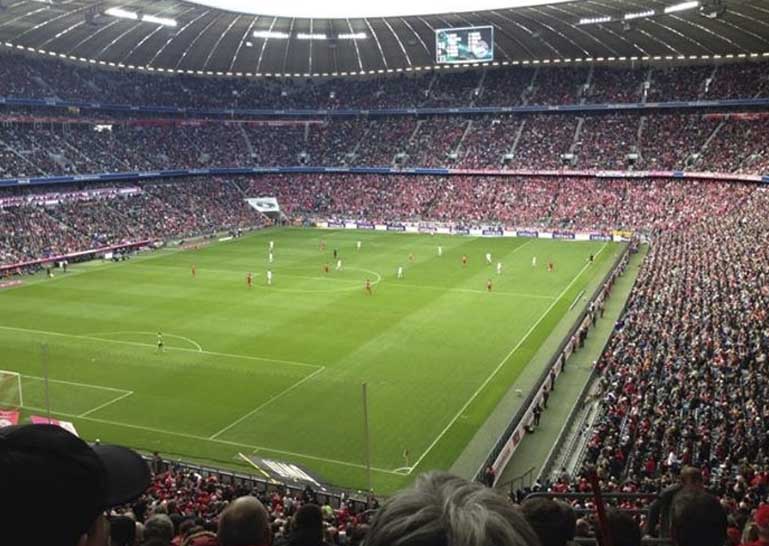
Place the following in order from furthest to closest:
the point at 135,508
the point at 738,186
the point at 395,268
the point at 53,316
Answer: the point at 738,186, the point at 395,268, the point at 53,316, the point at 135,508

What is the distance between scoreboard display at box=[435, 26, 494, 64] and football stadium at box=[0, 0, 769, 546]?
0.29m

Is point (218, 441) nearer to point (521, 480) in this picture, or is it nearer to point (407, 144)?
point (521, 480)

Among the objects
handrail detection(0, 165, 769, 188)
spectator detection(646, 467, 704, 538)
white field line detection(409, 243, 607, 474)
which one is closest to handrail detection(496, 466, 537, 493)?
white field line detection(409, 243, 607, 474)

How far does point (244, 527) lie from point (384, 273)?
163 feet

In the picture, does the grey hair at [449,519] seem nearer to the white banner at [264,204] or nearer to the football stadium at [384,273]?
the football stadium at [384,273]

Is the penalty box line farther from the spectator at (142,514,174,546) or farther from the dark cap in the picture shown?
the dark cap

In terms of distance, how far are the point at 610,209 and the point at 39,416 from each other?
5940 centimetres

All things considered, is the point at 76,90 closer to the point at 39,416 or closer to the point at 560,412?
the point at 39,416

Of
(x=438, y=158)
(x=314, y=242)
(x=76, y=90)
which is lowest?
(x=314, y=242)

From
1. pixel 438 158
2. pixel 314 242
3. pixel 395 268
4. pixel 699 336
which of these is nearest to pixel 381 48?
pixel 438 158

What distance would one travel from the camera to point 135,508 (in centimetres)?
1138

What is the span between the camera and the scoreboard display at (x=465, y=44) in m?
73.9

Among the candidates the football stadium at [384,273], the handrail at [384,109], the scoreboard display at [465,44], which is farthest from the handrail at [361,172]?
the scoreboard display at [465,44]

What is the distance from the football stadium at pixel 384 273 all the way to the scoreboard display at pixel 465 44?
0.96 ft
